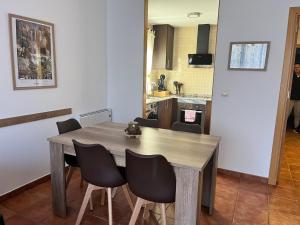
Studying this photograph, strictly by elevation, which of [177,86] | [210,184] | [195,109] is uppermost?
[177,86]

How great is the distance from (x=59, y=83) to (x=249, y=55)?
2.43 m

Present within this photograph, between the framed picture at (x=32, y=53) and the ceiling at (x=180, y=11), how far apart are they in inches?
70.3

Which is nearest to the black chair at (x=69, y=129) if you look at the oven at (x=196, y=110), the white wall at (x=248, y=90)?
the white wall at (x=248, y=90)

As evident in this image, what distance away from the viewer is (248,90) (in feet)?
9.73

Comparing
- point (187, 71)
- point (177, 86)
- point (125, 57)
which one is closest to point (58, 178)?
point (125, 57)

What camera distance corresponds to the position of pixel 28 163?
106 inches

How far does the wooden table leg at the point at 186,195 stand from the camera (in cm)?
159

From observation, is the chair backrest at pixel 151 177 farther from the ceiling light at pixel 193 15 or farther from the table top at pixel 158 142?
the ceiling light at pixel 193 15

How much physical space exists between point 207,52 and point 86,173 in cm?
424

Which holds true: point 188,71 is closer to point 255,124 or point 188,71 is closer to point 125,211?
point 255,124

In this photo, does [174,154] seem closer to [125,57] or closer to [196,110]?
[125,57]

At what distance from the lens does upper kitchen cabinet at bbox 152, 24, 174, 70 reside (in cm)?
529

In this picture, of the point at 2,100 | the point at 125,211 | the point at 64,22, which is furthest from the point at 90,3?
the point at 125,211

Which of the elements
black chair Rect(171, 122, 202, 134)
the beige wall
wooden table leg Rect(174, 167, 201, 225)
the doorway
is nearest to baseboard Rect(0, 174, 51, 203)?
black chair Rect(171, 122, 202, 134)
